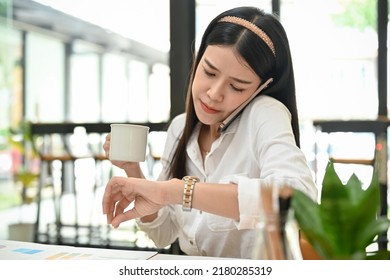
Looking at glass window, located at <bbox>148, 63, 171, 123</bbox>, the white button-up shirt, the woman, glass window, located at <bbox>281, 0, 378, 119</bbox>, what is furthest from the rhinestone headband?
glass window, located at <bbox>281, 0, 378, 119</bbox>

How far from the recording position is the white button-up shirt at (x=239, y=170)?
0.82 m

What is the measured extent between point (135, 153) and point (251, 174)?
0.29 metres

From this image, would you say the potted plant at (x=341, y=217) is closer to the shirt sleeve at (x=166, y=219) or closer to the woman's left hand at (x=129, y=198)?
the woman's left hand at (x=129, y=198)

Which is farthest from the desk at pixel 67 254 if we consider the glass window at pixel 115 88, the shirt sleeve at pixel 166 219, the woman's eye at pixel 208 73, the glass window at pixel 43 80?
the glass window at pixel 43 80

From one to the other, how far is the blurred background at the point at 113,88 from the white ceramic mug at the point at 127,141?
3.96 ft

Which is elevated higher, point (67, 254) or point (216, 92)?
point (216, 92)

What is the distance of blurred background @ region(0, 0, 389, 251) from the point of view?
225 cm

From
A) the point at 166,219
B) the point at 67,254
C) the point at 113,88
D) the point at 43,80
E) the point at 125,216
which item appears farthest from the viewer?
the point at 43,80

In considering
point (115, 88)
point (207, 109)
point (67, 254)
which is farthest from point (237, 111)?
point (115, 88)

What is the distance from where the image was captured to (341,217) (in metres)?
0.42

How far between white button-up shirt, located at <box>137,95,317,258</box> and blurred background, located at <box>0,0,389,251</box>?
0.94 meters

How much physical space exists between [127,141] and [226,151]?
286mm

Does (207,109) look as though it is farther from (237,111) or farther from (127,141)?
(127,141)

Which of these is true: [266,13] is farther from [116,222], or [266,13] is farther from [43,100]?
[43,100]
